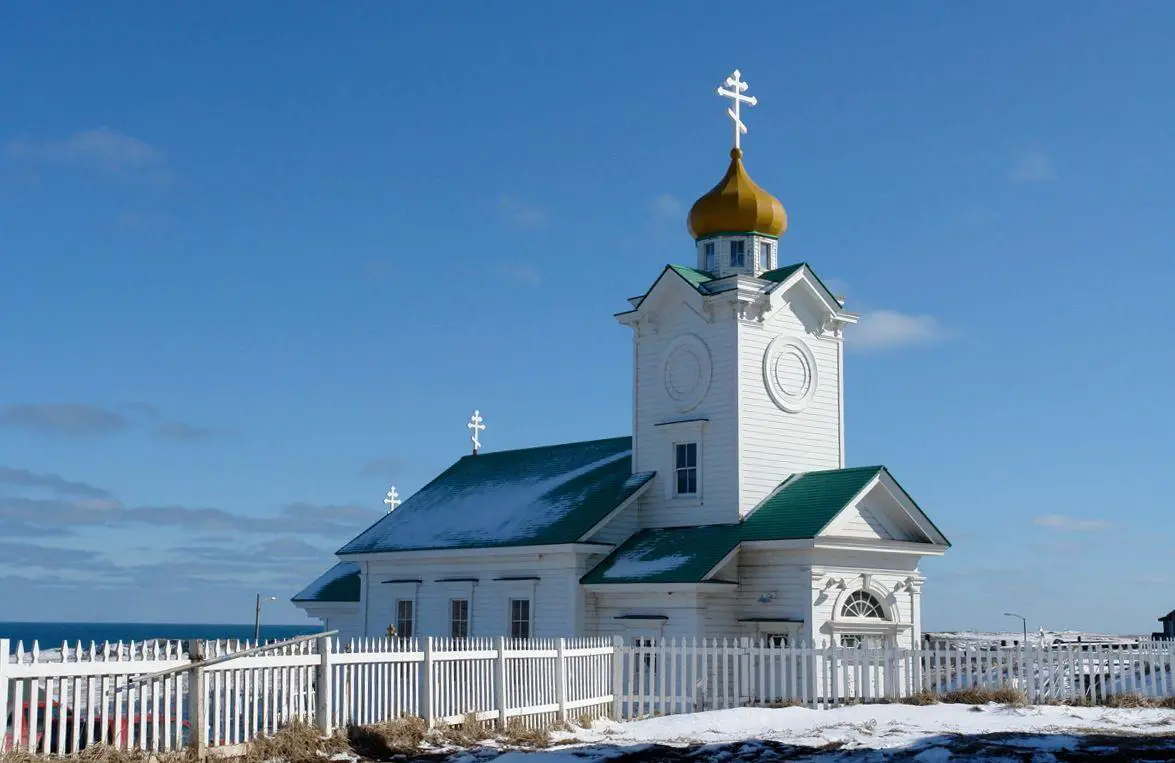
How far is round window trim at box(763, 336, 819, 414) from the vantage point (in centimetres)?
3228

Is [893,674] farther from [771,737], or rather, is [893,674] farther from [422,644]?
[422,644]

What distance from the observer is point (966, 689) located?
2423cm

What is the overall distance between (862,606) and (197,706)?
17.2 meters

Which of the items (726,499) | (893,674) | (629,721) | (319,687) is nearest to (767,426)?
(726,499)

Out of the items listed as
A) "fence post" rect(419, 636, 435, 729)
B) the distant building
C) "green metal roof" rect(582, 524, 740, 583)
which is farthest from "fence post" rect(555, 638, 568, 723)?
the distant building

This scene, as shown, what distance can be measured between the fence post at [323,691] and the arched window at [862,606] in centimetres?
1411

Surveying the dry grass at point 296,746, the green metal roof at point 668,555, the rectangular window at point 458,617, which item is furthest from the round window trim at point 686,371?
the dry grass at point 296,746

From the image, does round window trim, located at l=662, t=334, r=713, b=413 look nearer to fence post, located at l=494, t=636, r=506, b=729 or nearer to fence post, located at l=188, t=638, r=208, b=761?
fence post, located at l=494, t=636, r=506, b=729

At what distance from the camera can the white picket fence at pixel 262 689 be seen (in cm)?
1414

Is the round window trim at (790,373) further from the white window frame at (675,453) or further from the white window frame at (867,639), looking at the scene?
the white window frame at (867,639)

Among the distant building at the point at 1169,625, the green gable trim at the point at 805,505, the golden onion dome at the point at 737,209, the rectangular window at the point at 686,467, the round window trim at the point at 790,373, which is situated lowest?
the distant building at the point at 1169,625

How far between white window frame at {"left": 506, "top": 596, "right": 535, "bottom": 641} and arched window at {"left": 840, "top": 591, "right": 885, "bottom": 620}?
7346 mm

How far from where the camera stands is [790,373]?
32719 mm

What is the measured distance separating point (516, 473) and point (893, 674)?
640 inches
